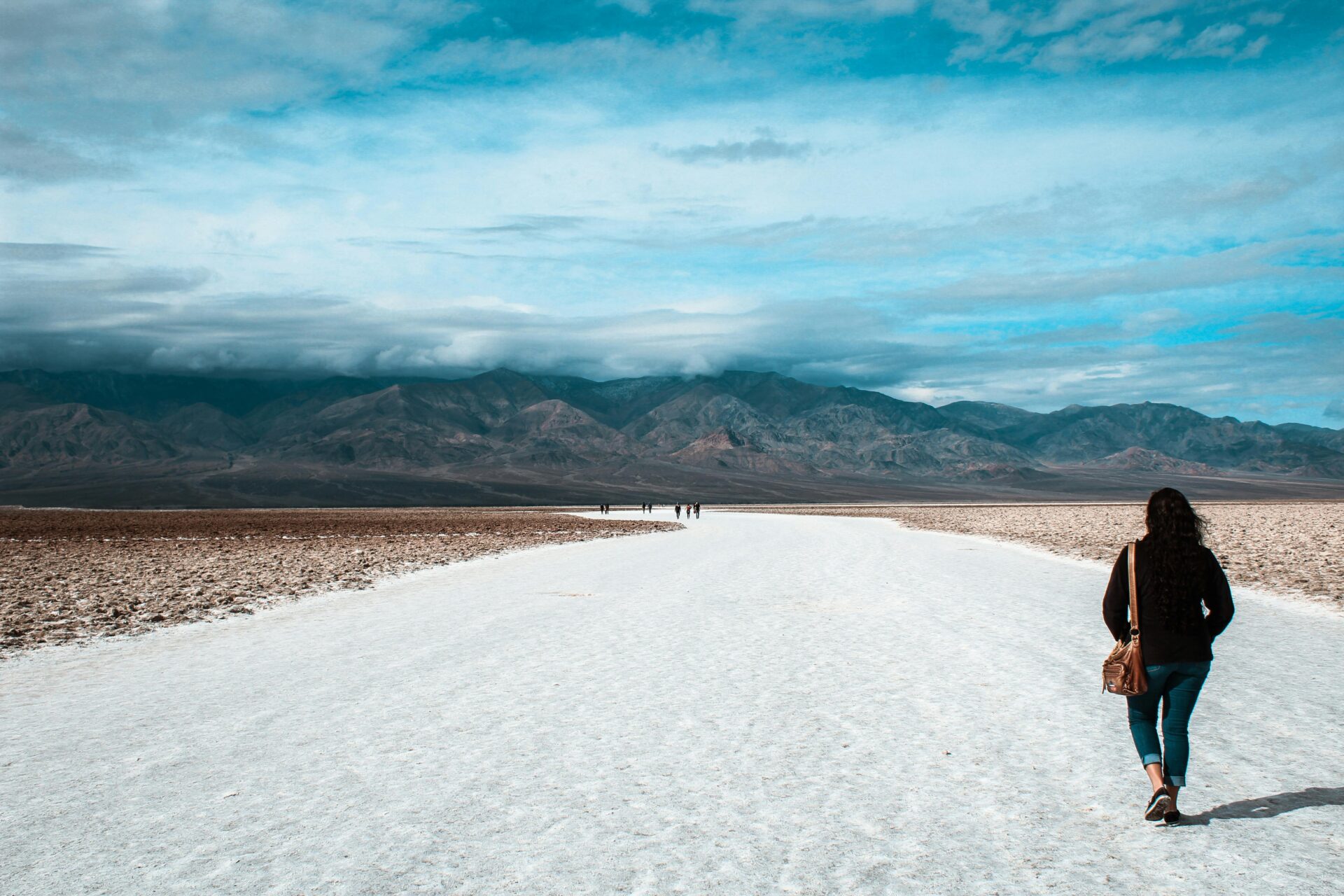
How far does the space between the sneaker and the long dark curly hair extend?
92cm

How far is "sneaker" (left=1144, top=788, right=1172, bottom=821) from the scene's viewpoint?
5.18 m

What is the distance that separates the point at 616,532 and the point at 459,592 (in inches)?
1189

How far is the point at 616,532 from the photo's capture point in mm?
48281

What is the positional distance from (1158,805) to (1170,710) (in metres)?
0.52

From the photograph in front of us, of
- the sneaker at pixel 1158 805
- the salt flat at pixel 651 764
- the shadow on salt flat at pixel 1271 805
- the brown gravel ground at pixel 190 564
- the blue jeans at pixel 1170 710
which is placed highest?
the blue jeans at pixel 1170 710

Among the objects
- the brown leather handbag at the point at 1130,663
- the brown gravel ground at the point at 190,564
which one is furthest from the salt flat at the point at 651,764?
the brown gravel ground at the point at 190,564

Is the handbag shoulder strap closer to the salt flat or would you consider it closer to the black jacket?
the black jacket

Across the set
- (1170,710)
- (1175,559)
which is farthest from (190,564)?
(1175,559)

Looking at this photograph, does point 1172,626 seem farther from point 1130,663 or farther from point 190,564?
point 190,564

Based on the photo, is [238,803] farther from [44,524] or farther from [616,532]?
[44,524]

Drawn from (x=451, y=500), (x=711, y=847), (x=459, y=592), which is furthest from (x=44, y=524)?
(x=451, y=500)

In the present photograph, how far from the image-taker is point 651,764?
20.7ft

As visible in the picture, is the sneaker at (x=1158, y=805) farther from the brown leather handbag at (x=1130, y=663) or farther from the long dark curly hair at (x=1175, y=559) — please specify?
the long dark curly hair at (x=1175, y=559)

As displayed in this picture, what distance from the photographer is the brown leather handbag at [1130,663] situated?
5234 millimetres
